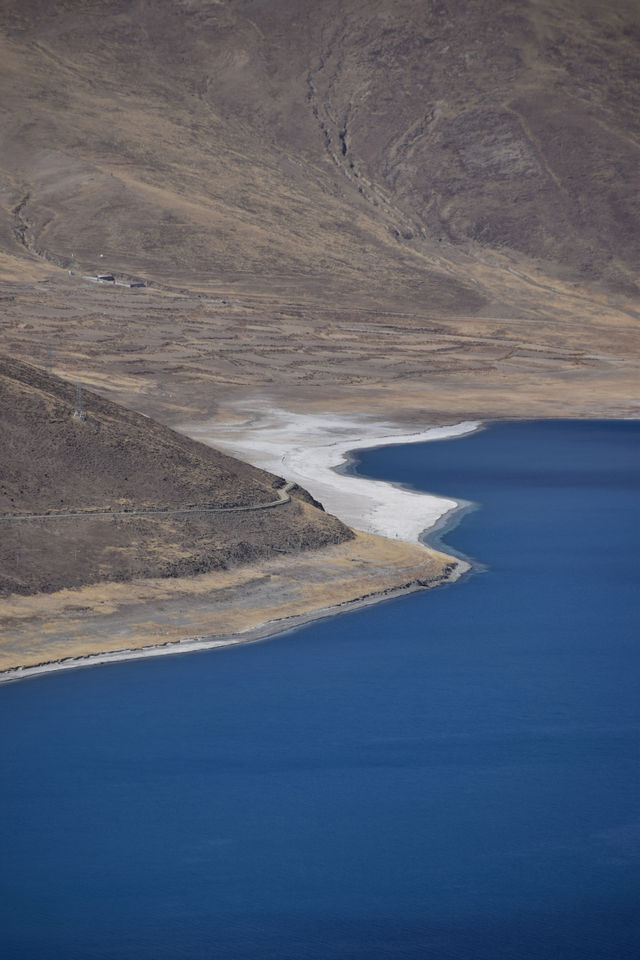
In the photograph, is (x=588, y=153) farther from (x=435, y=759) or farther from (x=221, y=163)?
(x=435, y=759)

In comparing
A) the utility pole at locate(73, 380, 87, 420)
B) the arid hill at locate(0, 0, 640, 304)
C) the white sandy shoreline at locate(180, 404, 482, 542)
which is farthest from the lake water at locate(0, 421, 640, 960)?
the arid hill at locate(0, 0, 640, 304)

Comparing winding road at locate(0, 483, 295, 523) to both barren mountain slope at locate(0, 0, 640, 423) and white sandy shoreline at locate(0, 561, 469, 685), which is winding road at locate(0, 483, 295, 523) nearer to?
white sandy shoreline at locate(0, 561, 469, 685)

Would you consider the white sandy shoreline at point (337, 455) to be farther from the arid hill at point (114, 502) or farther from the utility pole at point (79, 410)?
the utility pole at point (79, 410)

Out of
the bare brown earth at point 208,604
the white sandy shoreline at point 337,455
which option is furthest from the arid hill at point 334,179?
the bare brown earth at point 208,604

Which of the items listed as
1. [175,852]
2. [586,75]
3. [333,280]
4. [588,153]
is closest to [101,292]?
[333,280]

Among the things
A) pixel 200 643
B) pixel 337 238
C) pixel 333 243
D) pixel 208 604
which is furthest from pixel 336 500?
pixel 337 238

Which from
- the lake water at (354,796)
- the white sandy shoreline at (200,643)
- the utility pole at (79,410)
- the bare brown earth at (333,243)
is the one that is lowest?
the lake water at (354,796)
